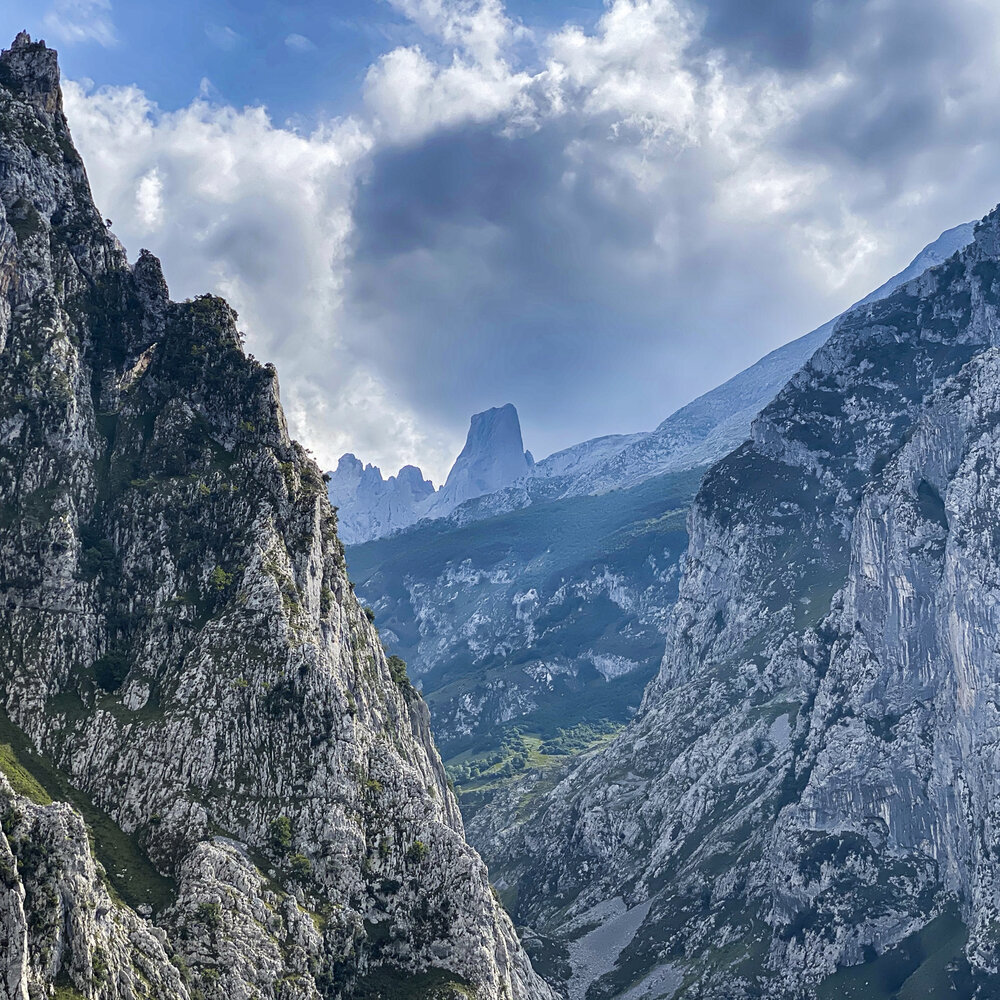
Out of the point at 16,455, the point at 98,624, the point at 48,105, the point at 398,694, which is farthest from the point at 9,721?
the point at 48,105

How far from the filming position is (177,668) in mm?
131875

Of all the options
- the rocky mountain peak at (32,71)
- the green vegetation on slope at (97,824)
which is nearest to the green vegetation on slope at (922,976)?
the green vegetation on slope at (97,824)

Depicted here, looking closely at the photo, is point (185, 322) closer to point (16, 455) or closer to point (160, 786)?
point (16, 455)

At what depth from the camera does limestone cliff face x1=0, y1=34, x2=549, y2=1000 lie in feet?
350

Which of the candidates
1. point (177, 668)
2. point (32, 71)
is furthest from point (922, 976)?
point (32, 71)

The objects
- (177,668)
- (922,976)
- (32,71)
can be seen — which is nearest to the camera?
(177,668)

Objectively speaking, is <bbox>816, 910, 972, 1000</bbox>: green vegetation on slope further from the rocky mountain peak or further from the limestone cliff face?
the rocky mountain peak

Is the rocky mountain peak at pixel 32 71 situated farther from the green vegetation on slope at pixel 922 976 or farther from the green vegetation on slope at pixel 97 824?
the green vegetation on slope at pixel 922 976

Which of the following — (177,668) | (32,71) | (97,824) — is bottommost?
(97,824)

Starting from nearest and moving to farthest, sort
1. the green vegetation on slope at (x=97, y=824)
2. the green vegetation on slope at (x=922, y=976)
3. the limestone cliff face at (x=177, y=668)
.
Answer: the limestone cliff face at (x=177, y=668) → the green vegetation on slope at (x=97, y=824) → the green vegetation on slope at (x=922, y=976)

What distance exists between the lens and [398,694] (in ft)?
646

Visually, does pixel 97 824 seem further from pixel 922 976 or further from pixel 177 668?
pixel 922 976

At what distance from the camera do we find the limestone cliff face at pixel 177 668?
350 feet

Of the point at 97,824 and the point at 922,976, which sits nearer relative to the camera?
the point at 97,824
